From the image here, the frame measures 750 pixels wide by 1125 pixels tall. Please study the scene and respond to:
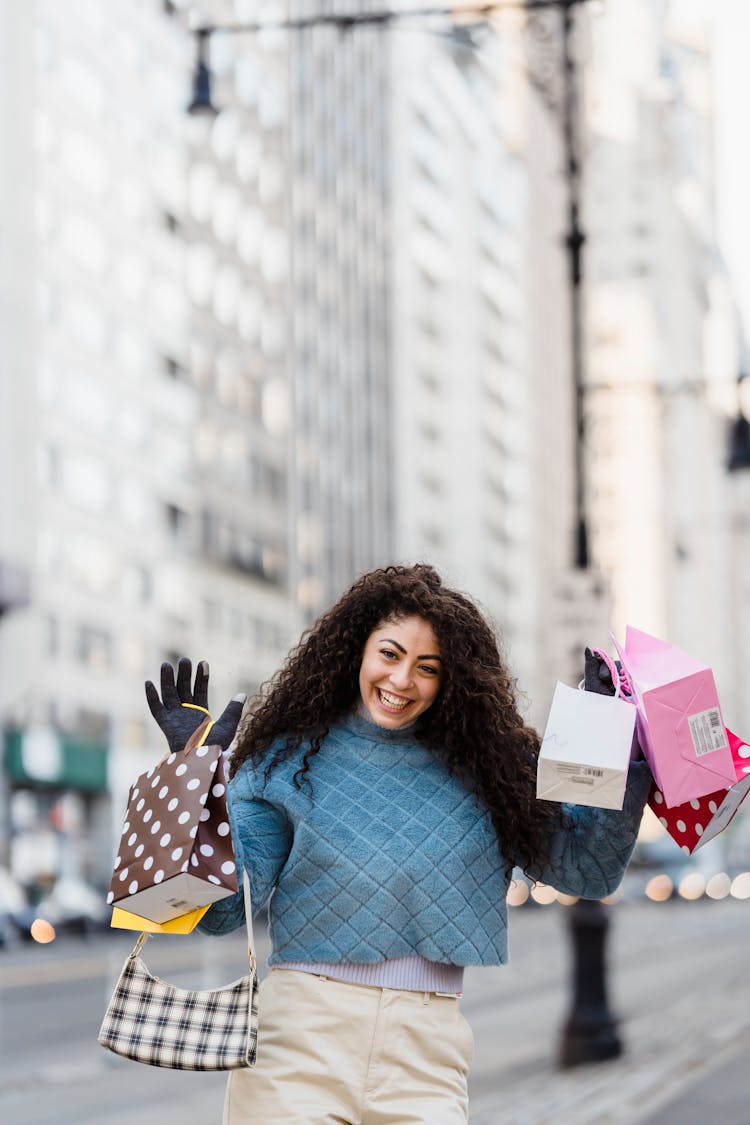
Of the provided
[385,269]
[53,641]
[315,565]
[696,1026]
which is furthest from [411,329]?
[696,1026]

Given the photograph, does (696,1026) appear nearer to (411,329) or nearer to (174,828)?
(174,828)

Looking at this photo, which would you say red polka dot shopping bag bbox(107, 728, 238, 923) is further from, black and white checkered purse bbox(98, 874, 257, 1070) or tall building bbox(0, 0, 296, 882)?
tall building bbox(0, 0, 296, 882)

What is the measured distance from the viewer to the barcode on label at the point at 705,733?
4.06 metres

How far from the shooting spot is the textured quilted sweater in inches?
155

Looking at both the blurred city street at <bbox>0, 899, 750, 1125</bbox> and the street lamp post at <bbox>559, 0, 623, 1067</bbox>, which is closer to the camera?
the blurred city street at <bbox>0, 899, 750, 1125</bbox>

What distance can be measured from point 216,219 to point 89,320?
510 inches

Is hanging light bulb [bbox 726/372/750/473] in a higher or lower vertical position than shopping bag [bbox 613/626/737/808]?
higher

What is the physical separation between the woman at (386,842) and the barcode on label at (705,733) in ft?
0.48

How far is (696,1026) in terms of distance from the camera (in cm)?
1619

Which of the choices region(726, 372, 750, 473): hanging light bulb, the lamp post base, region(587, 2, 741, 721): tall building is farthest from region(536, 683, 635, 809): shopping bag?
region(587, 2, 741, 721): tall building

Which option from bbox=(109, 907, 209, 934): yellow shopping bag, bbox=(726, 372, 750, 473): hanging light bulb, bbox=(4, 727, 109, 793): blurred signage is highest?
bbox=(726, 372, 750, 473): hanging light bulb

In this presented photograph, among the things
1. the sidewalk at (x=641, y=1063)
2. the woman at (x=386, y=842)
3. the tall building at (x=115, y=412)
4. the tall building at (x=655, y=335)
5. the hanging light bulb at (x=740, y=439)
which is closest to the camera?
A: the woman at (x=386, y=842)

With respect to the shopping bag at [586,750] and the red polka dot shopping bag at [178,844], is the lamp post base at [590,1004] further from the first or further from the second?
the red polka dot shopping bag at [178,844]

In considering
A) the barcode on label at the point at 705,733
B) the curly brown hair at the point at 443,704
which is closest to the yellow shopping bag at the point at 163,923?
the curly brown hair at the point at 443,704
